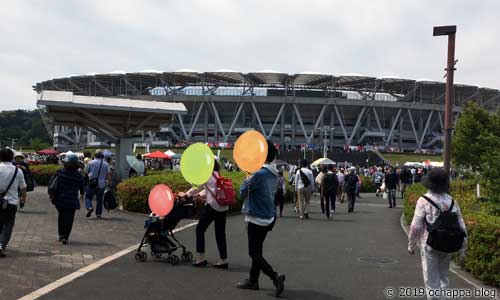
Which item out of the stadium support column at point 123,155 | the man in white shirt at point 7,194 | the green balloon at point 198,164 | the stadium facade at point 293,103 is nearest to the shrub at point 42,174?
the stadium support column at point 123,155

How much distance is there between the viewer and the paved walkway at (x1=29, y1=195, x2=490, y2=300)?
546 centimetres

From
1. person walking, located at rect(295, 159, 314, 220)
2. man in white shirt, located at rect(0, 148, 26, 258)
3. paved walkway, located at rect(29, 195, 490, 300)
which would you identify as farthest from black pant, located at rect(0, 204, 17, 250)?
person walking, located at rect(295, 159, 314, 220)

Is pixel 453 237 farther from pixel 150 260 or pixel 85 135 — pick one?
pixel 85 135

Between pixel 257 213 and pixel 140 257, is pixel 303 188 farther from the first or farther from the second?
pixel 257 213

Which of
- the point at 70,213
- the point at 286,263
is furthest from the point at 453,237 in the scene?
the point at 70,213

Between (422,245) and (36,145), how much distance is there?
8155cm

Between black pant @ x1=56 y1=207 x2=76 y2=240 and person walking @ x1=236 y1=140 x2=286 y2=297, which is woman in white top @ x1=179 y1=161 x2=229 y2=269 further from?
black pant @ x1=56 y1=207 x2=76 y2=240

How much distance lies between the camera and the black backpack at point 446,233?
14.5ft

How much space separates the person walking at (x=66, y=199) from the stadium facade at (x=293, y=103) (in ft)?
202

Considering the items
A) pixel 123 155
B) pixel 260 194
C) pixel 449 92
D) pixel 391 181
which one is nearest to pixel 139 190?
pixel 449 92

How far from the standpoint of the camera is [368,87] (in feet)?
255

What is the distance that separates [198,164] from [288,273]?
6.33 ft

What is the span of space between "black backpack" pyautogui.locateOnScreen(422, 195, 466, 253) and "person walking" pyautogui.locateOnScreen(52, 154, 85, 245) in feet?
19.9

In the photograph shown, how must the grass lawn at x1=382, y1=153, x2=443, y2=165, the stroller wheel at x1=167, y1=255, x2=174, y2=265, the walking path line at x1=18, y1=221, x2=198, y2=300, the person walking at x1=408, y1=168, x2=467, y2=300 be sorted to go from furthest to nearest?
the grass lawn at x1=382, y1=153, x2=443, y2=165 → the stroller wheel at x1=167, y1=255, x2=174, y2=265 → the walking path line at x1=18, y1=221, x2=198, y2=300 → the person walking at x1=408, y1=168, x2=467, y2=300
